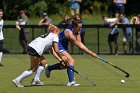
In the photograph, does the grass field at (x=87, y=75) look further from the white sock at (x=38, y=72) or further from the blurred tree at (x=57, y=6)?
the blurred tree at (x=57, y=6)

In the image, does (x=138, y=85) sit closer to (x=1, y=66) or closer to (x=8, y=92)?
(x=8, y=92)

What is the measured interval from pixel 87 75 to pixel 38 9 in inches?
1173

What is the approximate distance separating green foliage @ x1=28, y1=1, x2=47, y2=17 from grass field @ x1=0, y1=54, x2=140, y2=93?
21.7 m

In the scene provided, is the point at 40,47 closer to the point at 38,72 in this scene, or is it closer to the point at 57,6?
the point at 38,72

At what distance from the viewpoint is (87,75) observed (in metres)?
19.3

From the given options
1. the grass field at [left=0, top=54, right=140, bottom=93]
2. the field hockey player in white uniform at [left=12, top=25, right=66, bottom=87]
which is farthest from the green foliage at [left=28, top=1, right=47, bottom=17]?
the field hockey player in white uniform at [left=12, top=25, right=66, bottom=87]

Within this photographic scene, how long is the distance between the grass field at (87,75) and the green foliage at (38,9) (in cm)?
2168

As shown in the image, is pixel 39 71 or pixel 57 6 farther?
pixel 57 6

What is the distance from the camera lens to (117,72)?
67.3 ft

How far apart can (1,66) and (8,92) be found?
800cm

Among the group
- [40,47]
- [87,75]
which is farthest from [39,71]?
[87,75]

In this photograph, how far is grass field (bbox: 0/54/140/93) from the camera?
1541cm

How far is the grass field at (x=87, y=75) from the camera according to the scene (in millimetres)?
15409

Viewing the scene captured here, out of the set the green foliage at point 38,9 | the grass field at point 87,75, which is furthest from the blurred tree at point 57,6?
the grass field at point 87,75
